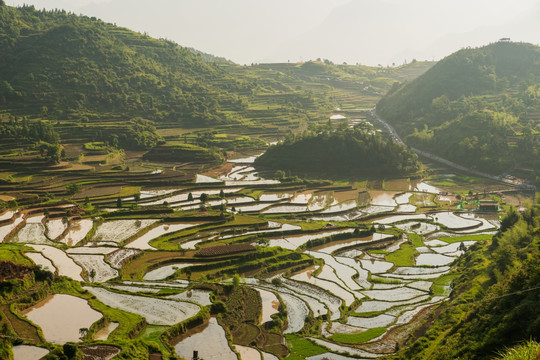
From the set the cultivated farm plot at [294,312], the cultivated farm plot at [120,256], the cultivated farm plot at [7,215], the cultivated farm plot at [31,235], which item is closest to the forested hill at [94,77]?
the cultivated farm plot at [7,215]

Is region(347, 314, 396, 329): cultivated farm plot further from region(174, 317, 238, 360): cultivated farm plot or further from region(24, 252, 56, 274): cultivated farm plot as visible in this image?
region(24, 252, 56, 274): cultivated farm plot

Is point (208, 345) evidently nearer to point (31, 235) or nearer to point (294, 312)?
point (294, 312)

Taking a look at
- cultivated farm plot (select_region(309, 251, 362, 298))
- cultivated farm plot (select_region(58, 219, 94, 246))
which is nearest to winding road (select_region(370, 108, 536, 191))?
cultivated farm plot (select_region(309, 251, 362, 298))

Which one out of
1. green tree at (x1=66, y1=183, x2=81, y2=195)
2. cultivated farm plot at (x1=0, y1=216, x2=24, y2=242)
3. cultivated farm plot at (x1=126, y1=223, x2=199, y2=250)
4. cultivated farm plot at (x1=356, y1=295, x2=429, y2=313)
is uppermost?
green tree at (x1=66, y1=183, x2=81, y2=195)

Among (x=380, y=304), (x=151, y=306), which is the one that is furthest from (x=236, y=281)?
(x=380, y=304)

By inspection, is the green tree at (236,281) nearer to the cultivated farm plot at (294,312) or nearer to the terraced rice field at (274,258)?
the terraced rice field at (274,258)
